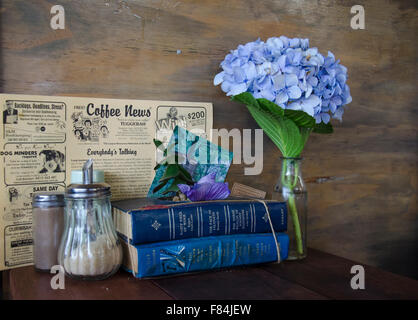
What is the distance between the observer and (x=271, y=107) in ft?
3.02

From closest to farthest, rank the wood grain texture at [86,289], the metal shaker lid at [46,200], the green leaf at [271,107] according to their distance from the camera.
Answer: the wood grain texture at [86,289]
the metal shaker lid at [46,200]
the green leaf at [271,107]

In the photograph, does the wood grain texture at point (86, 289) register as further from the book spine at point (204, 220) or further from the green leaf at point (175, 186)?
the green leaf at point (175, 186)

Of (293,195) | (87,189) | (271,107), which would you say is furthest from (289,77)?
(87,189)

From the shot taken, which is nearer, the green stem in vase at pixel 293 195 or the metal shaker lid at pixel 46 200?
the metal shaker lid at pixel 46 200

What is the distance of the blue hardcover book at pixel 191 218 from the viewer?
774 millimetres

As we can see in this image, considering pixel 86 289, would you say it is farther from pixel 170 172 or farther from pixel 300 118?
pixel 300 118

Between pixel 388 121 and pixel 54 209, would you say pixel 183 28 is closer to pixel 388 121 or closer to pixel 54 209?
pixel 54 209

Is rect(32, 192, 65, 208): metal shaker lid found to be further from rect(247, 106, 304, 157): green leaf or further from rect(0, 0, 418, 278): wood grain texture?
rect(247, 106, 304, 157): green leaf

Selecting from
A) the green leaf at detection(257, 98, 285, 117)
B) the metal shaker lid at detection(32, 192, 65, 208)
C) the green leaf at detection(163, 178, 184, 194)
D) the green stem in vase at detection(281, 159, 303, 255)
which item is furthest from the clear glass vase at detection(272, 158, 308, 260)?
the metal shaker lid at detection(32, 192, 65, 208)

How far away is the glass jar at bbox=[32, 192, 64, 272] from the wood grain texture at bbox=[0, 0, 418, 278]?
25cm

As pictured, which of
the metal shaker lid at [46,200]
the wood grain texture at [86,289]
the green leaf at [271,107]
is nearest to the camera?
the wood grain texture at [86,289]

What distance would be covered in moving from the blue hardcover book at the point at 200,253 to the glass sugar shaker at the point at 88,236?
0.15 feet

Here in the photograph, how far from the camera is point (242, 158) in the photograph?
3.73 feet

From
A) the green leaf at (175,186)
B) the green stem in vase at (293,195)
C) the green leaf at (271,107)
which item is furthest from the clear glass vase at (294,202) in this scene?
the green leaf at (175,186)
